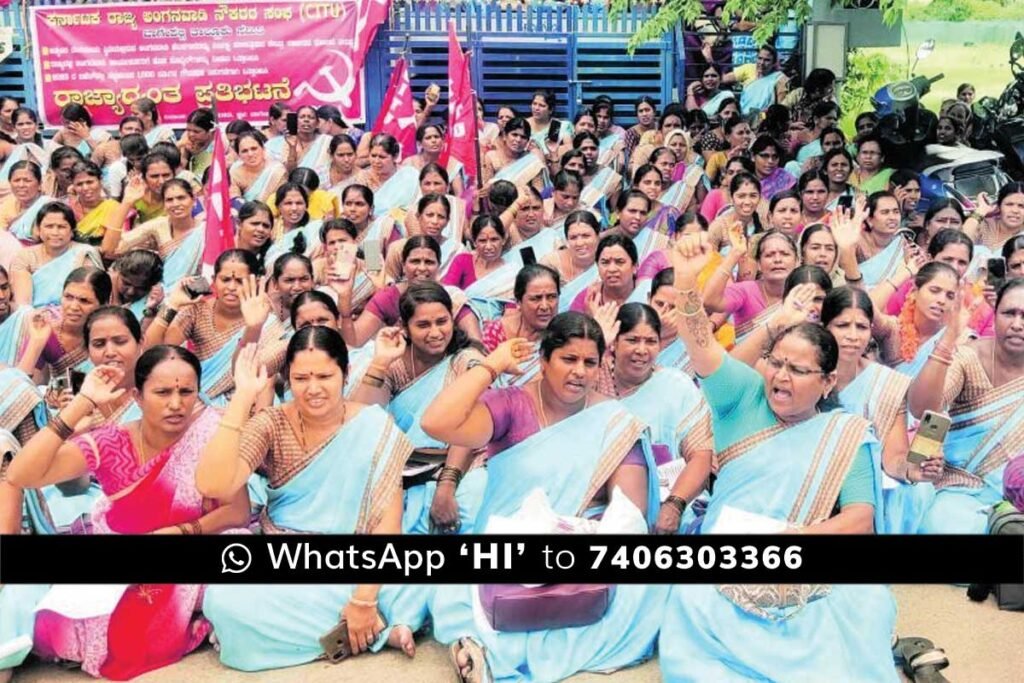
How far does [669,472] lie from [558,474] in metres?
0.49

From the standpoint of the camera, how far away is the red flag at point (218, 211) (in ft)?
13.5

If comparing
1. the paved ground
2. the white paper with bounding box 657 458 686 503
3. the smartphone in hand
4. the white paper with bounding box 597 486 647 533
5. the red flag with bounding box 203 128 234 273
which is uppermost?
the red flag with bounding box 203 128 234 273

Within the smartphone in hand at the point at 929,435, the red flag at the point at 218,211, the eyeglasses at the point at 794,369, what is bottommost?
the smartphone in hand at the point at 929,435

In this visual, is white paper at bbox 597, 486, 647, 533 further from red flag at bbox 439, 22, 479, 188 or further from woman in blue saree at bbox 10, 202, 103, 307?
red flag at bbox 439, 22, 479, 188

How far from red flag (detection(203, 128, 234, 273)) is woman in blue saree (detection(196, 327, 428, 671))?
121 cm

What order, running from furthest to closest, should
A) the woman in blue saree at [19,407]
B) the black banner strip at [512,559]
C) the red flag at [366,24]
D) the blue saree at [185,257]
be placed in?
the red flag at [366,24], the blue saree at [185,257], the woman in blue saree at [19,407], the black banner strip at [512,559]

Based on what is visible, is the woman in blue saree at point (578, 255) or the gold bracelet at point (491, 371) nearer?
the gold bracelet at point (491, 371)

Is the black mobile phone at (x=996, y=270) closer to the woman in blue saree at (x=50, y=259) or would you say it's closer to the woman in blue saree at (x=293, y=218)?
the woman in blue saree at (x=293, y=218)

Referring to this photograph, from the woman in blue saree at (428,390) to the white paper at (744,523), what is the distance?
714 mm

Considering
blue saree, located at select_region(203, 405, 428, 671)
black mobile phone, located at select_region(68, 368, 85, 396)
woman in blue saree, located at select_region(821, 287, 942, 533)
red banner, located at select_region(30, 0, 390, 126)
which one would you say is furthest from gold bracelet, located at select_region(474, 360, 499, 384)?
red banner, located at select_region(30, 0, 390, 126)

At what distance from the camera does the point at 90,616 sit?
299cm

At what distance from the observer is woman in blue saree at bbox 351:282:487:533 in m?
3.33

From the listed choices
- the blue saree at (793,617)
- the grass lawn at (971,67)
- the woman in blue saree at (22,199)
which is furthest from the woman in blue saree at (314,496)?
the grass lawn at (971,67)

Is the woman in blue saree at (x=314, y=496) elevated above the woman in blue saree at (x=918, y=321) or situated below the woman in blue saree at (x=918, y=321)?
below
